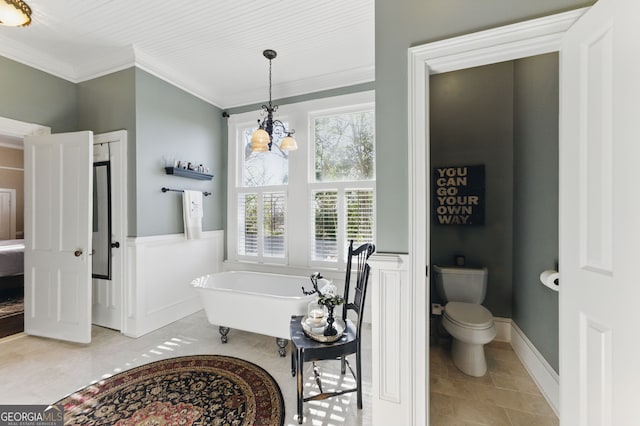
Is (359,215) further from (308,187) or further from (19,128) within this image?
(19,128)

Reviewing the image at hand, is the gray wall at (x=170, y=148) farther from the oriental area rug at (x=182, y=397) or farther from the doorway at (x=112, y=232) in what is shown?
the oriental area rug at (x=182, y=397)

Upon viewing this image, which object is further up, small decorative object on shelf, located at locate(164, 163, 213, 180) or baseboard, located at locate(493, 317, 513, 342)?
small decorative object on shelf, located at locate(164, 163, 213, 180)

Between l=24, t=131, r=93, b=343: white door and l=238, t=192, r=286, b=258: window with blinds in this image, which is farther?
l=238, t=192, r=286, b=258: window with blinds

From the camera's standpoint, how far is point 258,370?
2.22m

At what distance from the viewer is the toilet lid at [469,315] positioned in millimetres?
2078

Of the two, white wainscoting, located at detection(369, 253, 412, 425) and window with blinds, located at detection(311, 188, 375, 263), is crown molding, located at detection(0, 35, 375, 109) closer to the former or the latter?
window with blinds, located at detection(311, 188, 375, 263)

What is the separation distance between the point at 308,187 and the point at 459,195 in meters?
1.74

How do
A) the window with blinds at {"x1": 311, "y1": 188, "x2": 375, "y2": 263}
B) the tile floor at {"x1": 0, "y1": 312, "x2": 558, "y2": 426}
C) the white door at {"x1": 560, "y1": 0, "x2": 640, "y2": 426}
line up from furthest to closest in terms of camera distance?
the window with blinds at {"x1": 311, "y1": 188, "x2": 375, "y2": 263}
the tile floor at {"x1": 0, "y1": 312, "x2": 558, "y2": 426}
the white door at {"x1": 560, "y1": 0, "x2": 640, "y2": 426}

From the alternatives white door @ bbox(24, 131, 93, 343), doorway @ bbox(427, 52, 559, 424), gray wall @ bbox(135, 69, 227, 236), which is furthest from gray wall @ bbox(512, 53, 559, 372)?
white door @ bbox(24, 131, 93, 343)

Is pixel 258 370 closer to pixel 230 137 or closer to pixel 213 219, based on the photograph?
pixel 213 219

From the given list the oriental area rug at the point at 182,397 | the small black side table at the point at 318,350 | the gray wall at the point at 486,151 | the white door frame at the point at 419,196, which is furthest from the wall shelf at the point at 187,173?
the gray wall at the point at 486,151

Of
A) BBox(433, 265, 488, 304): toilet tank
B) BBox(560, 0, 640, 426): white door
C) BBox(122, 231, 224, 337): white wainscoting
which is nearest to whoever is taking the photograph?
BBox(560, 0, 640, 426): white door

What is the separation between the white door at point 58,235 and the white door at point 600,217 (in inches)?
146

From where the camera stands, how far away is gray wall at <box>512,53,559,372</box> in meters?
1.89
